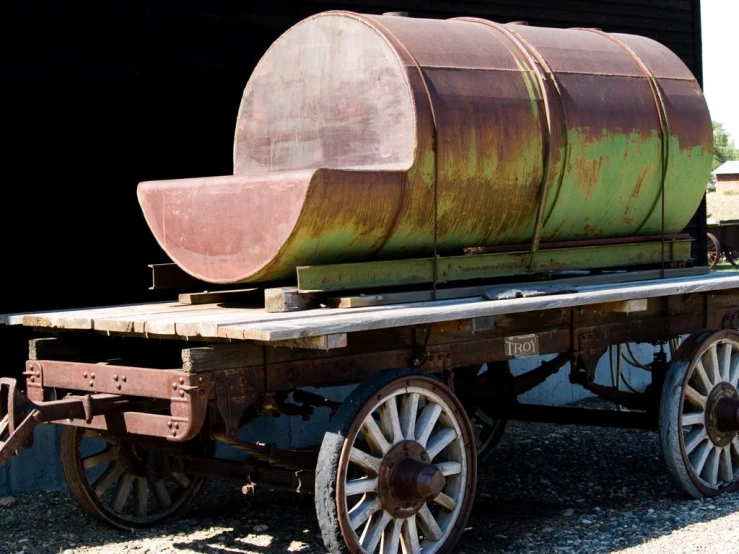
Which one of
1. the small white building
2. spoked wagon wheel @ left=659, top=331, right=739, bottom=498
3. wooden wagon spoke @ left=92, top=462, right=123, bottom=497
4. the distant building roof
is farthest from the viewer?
the distant building roof

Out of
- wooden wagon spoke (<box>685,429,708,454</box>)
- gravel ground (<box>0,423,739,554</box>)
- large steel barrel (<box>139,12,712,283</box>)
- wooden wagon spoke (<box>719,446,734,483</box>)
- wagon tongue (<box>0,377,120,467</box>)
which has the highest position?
large steel barrel (<box>139,12,712,283</box>)

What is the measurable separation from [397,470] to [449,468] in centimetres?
35

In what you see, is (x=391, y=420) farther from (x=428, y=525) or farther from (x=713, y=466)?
(x=713, y=466)

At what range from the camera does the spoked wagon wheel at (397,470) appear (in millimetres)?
5207

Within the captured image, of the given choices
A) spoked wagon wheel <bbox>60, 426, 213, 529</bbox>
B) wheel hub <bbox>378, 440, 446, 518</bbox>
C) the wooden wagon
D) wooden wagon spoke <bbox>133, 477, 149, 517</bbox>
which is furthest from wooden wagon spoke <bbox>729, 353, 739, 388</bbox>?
the wooden wagon

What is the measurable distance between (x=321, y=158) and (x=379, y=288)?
857 mm

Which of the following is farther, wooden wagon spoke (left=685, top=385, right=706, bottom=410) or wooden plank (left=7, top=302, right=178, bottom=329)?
wooden wagon spoke (left=685, top=385, right=706, bottom=410)

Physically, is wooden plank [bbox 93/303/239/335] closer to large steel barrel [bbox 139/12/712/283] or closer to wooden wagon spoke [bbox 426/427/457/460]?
large steel barrel [bbox 139/12/712/283]

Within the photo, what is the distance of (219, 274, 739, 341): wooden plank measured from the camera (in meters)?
4.84

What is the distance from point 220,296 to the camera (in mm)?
6312

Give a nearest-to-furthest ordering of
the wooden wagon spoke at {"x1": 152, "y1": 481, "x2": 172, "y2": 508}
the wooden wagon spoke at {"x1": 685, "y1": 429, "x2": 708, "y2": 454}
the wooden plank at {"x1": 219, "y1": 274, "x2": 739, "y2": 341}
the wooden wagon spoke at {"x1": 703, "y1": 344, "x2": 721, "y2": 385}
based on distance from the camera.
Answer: the wooden plank at {"x1": 219, "y1": 274, "x2": 739, "y2": 341} < the wooden wagon spoke at {"x1": 152, "y1": 481, "x2": 172, "y2": 508} < the wooden wagon spoke at {"x1": 685, "y1": 429, "x2": 708, "y2": 454} < the wooden wagon spoke at {"x1": 703, "y1": 344, "x2": 721, "y2": 385}

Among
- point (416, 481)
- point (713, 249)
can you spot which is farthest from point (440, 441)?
point (713, 249)

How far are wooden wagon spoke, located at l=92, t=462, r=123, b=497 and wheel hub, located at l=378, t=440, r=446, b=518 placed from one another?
1797mm

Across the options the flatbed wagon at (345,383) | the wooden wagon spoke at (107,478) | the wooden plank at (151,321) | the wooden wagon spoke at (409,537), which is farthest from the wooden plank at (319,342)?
the wooden wagon spoke at (107,478)
